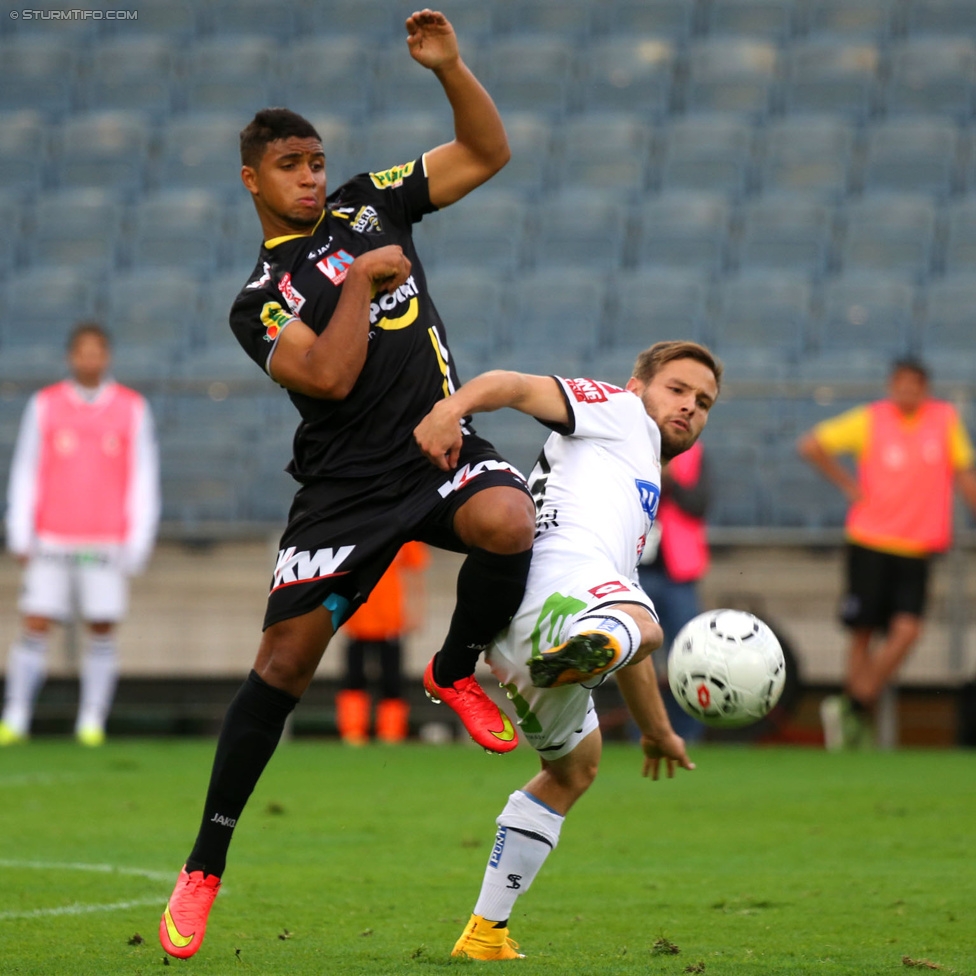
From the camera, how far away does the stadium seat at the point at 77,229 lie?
14.9 m

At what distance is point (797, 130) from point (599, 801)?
8.55 m

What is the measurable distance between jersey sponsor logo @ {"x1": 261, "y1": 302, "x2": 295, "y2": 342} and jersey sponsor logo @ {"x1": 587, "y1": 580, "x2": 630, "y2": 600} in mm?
1048

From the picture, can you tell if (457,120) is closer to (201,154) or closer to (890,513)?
(890,513)

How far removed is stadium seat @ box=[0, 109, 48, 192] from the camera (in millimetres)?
15648

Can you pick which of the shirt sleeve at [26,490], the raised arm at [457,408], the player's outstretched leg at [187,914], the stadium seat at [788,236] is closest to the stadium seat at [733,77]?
the stadium seat at [788,236]

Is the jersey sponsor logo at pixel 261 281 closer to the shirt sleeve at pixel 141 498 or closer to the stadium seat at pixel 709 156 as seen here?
the shirt sleeve at pixel 141 498

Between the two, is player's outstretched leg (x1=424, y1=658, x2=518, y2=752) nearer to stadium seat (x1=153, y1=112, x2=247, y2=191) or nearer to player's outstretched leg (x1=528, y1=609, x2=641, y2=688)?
player's outstretched leg (x1=528, y1=609, x2=641, y2=688)

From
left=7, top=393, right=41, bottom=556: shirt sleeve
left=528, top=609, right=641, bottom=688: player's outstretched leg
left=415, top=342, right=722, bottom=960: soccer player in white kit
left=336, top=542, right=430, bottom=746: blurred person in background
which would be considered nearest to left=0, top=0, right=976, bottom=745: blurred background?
left=336, top=542, right=430, bottom=746: blurred person in background

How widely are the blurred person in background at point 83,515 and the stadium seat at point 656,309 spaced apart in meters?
4.28

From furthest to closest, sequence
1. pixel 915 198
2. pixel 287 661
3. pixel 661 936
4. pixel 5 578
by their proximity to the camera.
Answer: pixel 915 198
pixel 5 578
pixel 661 936
pixel 287 661

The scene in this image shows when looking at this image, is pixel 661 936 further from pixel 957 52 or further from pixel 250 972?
pixel 957 52

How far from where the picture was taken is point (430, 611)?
36.3ft

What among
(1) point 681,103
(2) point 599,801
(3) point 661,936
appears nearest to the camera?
(3) point 661,936

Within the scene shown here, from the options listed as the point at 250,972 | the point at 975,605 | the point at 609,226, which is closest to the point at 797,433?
the point at 975,605
